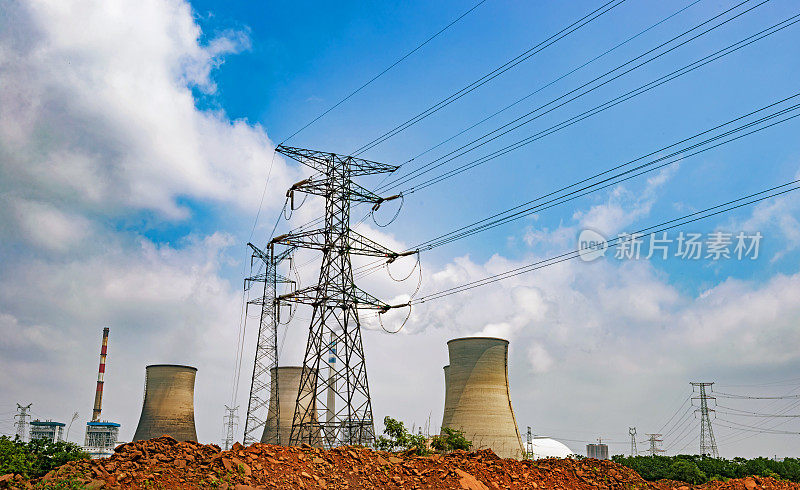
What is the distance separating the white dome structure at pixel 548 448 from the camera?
52447 millimetres

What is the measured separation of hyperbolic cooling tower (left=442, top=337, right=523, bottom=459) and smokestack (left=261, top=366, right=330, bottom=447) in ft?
46.9

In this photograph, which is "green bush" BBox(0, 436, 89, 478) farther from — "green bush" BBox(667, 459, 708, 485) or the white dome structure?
the white dome structure

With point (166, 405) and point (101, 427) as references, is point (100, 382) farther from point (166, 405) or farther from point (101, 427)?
point (166, 405)

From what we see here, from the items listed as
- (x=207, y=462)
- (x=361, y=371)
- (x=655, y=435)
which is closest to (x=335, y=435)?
(x=361, y=371)

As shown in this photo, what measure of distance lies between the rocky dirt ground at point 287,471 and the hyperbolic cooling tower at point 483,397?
31.3 feet

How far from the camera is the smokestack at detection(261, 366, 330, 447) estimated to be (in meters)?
38.5

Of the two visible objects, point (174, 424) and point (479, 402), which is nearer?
point (479, 402)

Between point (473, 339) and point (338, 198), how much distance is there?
8970mm

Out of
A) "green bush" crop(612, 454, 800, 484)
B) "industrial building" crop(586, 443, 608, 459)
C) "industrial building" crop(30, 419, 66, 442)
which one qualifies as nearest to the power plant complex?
"green bush" crop(612, 454, 800, 484)

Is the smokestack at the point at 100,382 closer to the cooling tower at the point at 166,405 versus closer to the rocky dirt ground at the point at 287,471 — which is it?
the cooling tower at the point at 166,405

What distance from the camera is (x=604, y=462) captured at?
18.4m

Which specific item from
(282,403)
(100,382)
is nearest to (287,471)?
(282,403)

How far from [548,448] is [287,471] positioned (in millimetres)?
46282

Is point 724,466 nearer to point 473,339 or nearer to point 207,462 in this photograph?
point 473,339
